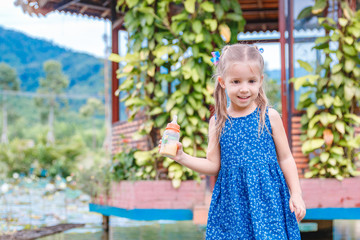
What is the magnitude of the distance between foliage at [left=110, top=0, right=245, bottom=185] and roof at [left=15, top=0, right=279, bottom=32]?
5.95 ft

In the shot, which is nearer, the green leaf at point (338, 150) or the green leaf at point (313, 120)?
the green leaf at point (338, 150)

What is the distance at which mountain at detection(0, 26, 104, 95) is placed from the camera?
6078 cm

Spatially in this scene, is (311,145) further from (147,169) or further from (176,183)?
(147,169)

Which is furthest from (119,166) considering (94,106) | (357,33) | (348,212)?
(94,106)

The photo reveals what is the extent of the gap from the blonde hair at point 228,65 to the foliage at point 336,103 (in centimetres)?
229

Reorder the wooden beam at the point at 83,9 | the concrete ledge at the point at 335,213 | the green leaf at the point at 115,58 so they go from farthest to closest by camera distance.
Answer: the wooden beam at the point at 83,9
the green leaf at the point at 115,58
the concrete ledge at the point at 335,213

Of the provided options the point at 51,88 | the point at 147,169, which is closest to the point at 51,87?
the point at 51,88

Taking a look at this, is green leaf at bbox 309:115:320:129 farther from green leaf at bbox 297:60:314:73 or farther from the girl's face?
the girl's face

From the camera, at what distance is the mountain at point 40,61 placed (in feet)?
199

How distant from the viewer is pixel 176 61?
16.0ft

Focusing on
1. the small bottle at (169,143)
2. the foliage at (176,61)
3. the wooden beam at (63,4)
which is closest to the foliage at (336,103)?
the foliage at (176,61)

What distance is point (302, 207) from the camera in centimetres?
223

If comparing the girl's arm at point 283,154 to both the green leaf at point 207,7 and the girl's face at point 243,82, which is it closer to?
the girl's face at point 243,82

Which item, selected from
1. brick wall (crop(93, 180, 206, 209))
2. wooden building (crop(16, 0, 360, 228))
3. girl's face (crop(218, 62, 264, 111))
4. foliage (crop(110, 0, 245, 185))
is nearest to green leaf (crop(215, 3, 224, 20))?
foliage (crop(110, 0, 245, 185))
